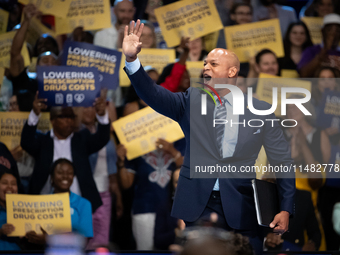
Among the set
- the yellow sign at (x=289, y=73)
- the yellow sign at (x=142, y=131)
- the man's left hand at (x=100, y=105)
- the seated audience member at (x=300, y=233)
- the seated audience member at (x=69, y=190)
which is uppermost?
the yellow sign at (x=289, y=73)

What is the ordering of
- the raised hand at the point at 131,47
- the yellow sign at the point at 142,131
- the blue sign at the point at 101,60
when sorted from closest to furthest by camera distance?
the raised hand at the point at 131,47
the yellow sign at the point at 142,131
the blue sign at the point at 101,60

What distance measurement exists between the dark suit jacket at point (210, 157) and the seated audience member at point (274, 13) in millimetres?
2680

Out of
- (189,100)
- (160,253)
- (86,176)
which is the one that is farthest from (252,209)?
(86,176)

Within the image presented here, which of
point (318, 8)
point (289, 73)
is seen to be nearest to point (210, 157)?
point (289, 73)

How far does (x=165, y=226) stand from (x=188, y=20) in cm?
215

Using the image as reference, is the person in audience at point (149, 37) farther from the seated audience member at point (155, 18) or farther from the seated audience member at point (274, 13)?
the seated audience member at point (274, 13)

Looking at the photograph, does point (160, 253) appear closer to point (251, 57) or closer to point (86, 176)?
point (86, 176)

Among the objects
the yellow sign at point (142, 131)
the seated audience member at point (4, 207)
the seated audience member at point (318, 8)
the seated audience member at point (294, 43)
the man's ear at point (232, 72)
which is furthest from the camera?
the seated audience member at point (318, 8)

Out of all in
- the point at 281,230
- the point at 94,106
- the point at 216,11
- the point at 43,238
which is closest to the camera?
the point at 281,230

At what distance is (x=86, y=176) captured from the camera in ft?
13.8

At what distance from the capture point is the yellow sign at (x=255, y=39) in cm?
475

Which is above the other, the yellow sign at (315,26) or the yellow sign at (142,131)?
the yellow sign at (315,26)

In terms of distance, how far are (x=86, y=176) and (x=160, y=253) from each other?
1.01 meters

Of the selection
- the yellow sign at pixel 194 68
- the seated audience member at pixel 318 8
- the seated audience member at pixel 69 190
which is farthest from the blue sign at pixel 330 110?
the seated audience member at pixel 69 190
